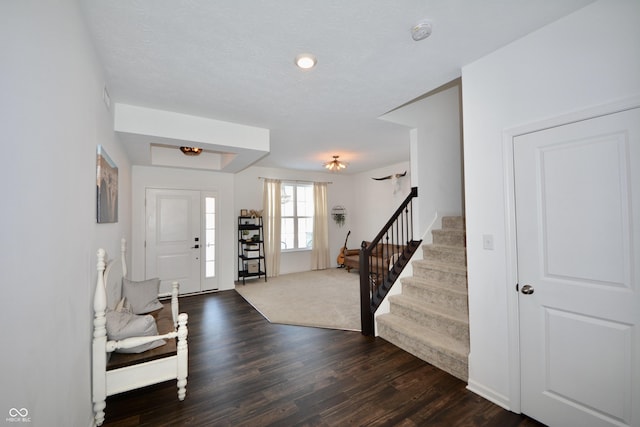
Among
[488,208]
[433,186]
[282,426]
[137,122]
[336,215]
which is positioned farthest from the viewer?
[336,215]

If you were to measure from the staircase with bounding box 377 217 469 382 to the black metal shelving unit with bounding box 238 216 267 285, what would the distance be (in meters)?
3.52

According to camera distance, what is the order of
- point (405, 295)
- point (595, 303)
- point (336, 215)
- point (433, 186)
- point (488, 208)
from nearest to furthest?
point (595, 303), point (488, 208), point (405, 295), point (433, 186), point (336, 215)

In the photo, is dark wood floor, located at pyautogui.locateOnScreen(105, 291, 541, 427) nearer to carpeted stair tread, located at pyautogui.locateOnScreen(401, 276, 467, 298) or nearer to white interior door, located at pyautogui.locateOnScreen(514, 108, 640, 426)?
white interior door, located at pyautogui.locateOnScreen(514, 108, 640, 426)

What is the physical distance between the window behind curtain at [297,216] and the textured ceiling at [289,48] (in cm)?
389

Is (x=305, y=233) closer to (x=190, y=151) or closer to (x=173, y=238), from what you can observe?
(x=173, y=238)

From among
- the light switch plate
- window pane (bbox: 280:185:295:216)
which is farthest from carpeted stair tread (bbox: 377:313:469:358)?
window pane (bbox: 280:185:295:216)

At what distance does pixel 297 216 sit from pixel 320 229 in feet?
2.41

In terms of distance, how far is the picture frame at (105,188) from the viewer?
6.47ft

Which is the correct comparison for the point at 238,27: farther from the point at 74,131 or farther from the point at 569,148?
the point at 569,148

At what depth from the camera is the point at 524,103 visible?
1865 mm

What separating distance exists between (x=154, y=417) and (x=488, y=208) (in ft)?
9.78

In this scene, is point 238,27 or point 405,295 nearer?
point 238,27

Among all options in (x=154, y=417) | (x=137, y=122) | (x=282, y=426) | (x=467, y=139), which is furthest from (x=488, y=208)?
(x=137, y=122)

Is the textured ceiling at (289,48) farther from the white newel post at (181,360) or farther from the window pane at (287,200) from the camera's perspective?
the window pane at (287,200)
